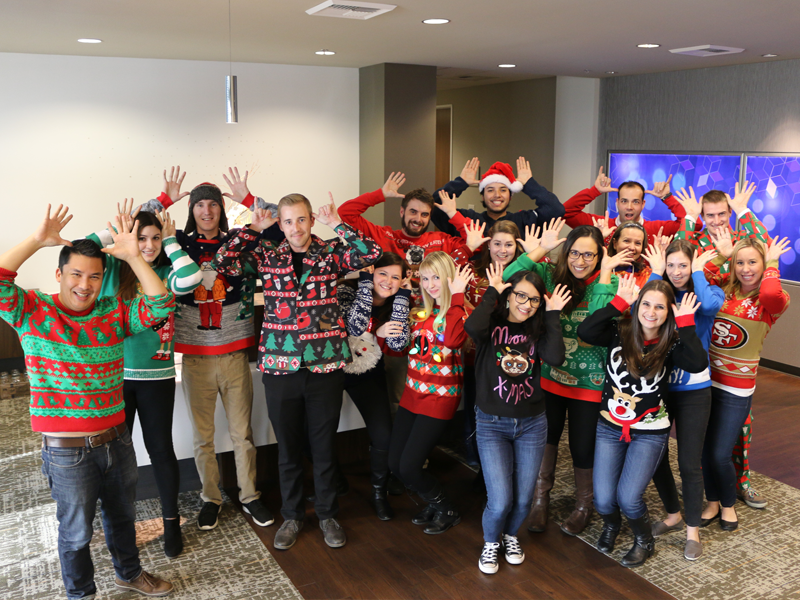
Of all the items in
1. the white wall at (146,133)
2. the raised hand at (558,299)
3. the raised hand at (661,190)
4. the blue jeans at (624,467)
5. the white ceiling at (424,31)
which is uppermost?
the white ceiling at (424,31)

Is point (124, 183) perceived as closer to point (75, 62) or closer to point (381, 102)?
point (75, 62)

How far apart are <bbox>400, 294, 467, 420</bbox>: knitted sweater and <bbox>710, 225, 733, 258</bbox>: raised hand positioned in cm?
146

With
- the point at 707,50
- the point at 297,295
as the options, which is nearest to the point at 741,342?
the point at 297,295

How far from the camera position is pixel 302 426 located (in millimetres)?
3242

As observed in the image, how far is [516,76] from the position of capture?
8.44 m

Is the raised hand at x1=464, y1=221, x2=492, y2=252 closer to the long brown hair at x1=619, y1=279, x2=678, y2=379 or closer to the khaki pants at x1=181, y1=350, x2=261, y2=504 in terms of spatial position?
the long brown hair at x1=619, y1=279, x2=678, y2=379

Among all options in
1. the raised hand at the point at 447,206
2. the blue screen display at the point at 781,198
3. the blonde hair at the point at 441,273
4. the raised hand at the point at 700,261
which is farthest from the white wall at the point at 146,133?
the raised hand at the point at 700,261

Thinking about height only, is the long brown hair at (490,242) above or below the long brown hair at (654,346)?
above

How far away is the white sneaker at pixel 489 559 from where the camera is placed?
3025 millimetres

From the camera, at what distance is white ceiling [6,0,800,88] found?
4008mm

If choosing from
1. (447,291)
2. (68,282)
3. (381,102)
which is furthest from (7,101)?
(447,291)

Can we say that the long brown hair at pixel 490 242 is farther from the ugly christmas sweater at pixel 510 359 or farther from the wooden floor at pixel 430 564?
the wooden floor at pixel 430 564

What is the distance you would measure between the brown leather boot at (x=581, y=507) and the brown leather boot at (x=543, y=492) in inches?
4.6

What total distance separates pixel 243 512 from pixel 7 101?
177 inches
